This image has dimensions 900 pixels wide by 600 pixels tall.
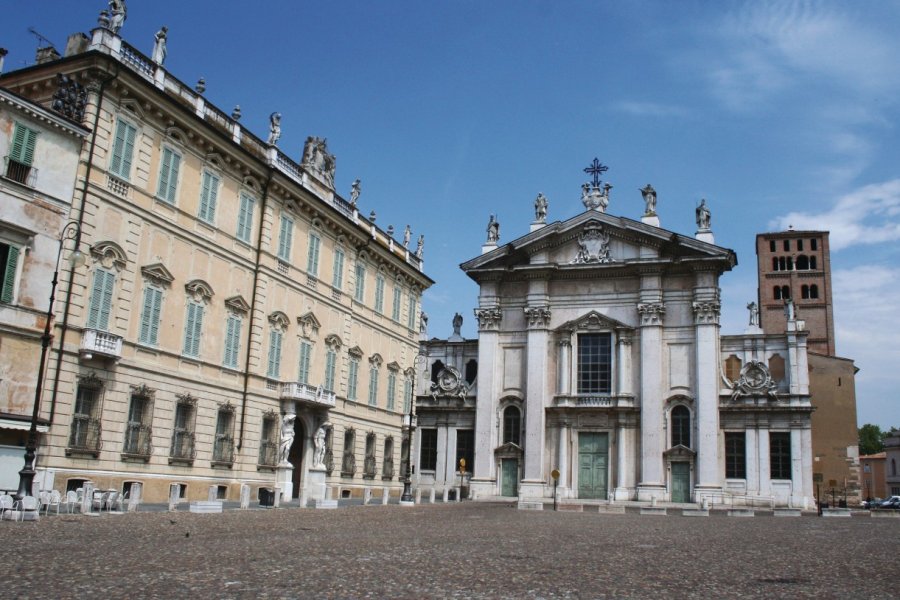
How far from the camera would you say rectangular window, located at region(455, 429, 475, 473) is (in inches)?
2020

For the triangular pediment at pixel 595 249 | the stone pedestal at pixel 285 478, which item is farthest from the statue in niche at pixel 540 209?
the stone pedestal at pixel 285 478

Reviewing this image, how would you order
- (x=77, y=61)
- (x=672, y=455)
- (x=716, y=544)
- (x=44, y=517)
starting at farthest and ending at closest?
(x=672, y=455), (x=77, y=61), (x=44, y=517), (x=716, y=544)

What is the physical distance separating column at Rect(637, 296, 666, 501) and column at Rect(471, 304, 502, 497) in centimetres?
866

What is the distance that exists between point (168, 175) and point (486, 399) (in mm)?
26426

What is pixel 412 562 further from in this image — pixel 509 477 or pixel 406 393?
pixel 509 477

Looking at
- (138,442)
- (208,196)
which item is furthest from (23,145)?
(138,442)

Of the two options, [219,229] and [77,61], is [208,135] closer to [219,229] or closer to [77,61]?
[219,229]

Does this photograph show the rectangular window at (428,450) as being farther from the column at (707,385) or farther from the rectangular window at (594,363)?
the column at (707,385)

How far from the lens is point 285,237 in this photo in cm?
3516

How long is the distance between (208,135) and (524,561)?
2208 centimetres

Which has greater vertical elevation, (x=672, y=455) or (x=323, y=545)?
(x=672, y=455)

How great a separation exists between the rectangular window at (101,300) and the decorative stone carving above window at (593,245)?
30.1 metres

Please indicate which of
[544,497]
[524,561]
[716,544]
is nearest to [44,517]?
[524,561]

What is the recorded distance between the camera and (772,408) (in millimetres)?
46094
